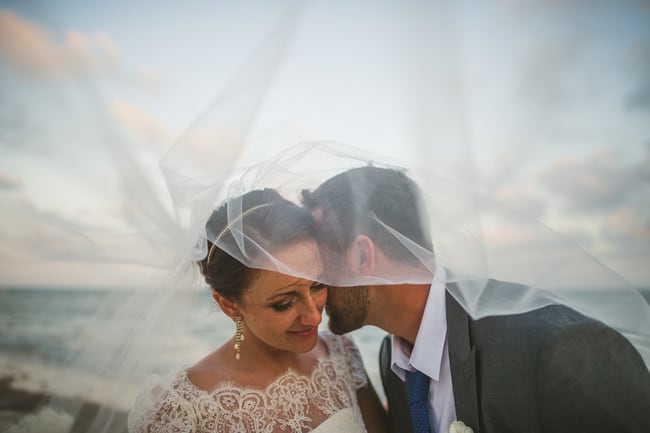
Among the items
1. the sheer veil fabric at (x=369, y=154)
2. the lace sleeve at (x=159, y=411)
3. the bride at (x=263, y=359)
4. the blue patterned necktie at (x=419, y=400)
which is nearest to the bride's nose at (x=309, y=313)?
the bride at (x=263, y=359)

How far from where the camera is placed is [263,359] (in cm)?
268

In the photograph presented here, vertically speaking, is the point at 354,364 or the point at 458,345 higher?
the point at 458,345

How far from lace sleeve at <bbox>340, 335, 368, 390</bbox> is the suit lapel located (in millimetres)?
928

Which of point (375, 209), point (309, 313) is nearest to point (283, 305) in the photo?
point (309, 313)

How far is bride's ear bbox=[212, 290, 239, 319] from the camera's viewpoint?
2594mm

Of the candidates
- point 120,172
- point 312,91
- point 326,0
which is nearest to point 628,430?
point 312,91

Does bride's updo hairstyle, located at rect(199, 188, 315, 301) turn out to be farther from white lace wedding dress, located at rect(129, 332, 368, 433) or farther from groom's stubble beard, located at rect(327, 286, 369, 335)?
white lace wedding dress, located at rect(129, 332, 368, 433)

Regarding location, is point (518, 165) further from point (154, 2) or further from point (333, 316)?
point (154, 2)

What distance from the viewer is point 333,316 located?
2.60 metres

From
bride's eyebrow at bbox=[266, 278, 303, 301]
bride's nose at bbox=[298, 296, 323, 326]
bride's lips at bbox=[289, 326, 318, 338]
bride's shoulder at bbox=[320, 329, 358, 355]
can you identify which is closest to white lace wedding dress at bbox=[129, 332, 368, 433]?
bride's shoulder at bbox=[320, 329, 358, 355]

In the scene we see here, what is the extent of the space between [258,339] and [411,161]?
1.60m

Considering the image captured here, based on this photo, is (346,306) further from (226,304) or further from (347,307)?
(226,304)

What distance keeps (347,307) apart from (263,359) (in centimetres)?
65

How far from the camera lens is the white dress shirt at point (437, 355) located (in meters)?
2.30
